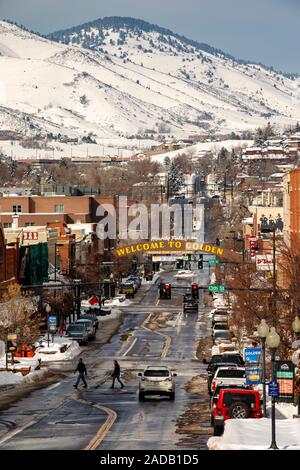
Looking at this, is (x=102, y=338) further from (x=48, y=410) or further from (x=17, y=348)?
(x=48, y=410)

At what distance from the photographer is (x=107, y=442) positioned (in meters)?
32.6

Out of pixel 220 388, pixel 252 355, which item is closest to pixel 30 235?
pixel 252 355

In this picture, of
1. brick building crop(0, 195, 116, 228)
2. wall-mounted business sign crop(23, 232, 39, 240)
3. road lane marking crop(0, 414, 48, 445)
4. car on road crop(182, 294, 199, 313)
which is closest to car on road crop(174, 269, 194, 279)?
brick building crop(0, 195, 116, 228)

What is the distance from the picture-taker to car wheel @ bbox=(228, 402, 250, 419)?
37125mm

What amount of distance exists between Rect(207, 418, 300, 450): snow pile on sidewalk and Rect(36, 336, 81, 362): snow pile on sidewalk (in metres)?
32.9

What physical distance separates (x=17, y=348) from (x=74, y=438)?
118ft

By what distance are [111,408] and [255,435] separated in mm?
12070

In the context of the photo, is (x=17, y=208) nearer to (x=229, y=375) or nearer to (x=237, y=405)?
(x=229, y=375)

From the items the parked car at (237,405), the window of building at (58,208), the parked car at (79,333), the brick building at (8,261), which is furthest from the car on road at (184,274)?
the parked car at (237,405)

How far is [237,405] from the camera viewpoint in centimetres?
3734

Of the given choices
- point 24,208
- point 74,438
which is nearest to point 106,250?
point 24,208

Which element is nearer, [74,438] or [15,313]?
[74,438]

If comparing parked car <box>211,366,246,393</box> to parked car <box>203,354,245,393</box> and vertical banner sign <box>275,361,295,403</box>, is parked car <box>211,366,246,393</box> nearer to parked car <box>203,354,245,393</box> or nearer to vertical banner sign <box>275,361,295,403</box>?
parked car <box>203,354,245,393</box>

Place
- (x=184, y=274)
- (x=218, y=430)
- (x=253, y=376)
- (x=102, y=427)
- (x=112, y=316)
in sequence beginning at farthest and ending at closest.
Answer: (x=184, y=274) → (x=112, y=316) → (x=253, y=376) → (x=102, y=427) → (x=218, y=430)
